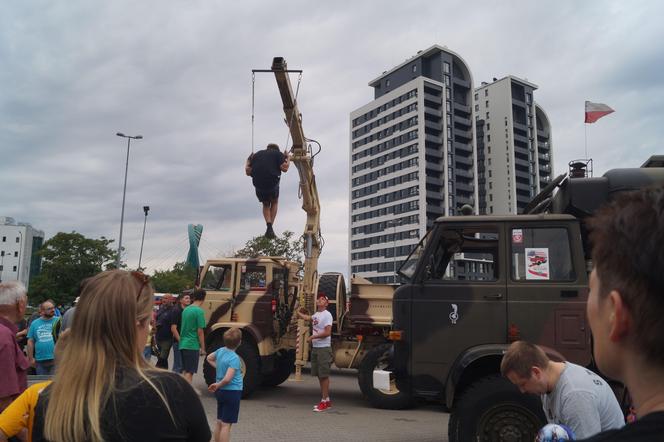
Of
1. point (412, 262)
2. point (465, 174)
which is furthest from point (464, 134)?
point (412, 262)

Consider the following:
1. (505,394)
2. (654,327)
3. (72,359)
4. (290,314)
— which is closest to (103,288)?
(72,359)

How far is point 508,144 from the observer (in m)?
99.8

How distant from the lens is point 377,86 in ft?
351

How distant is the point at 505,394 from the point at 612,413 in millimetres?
2234

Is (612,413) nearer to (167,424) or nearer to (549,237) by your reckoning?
(167,424)

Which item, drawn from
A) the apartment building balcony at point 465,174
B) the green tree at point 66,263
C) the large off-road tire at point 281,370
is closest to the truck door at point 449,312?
the large off-road tire at point 281,370

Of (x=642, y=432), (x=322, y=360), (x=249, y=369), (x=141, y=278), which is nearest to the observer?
(x=642, y=432)

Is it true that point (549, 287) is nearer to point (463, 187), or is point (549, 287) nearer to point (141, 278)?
point (141, 278)

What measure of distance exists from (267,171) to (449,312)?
175 inches

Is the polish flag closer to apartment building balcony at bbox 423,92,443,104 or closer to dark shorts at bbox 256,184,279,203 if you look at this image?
dark shorts at bbox 256,184,279,203

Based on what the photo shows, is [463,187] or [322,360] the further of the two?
[463,187]

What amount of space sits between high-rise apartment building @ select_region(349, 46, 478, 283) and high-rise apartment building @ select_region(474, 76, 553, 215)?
7049mm

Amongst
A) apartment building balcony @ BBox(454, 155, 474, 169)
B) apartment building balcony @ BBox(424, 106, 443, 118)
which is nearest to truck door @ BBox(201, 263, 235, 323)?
apartment building balcony @ BBox(424, 106, 443, 118)

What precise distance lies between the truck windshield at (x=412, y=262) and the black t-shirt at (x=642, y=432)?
16.3ft
